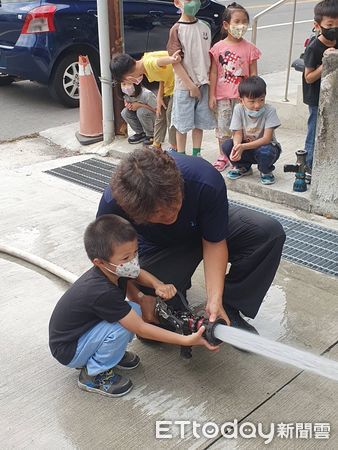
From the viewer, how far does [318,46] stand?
13.7 feet

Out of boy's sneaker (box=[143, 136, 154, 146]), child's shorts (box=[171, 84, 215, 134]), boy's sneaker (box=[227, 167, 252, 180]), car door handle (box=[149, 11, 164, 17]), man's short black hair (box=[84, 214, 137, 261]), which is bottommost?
boy's sneaker (box=[143, 136, 154, 146])

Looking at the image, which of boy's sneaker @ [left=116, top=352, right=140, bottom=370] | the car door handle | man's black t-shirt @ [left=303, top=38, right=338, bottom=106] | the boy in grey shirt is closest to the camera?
boy's sneaker @ [left=116, top=352, right=140, bottom=370]

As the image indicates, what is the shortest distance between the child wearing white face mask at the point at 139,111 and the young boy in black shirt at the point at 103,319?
310cm

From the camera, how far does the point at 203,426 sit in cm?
233

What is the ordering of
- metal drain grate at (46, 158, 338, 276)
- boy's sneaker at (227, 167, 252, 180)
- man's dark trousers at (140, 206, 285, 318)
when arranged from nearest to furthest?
1. man's dark trousers at (140, 206, 285, 318)
2. metal drain grate at (46, 158, 338, 276)
3. boy's sneaker at (227, 167, 252, 180)

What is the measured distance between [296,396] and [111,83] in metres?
3.92

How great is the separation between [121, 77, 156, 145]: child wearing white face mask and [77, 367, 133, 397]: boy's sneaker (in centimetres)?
326

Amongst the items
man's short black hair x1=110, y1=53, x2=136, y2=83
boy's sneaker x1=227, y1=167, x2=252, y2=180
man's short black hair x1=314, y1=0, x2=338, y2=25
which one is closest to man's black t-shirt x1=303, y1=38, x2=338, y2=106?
man's short black hair x1=314, y1=0, x2=338, y2=25

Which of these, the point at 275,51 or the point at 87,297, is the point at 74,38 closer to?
the point at 275,51

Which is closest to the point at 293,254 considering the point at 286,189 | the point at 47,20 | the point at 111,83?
the point at 286,189

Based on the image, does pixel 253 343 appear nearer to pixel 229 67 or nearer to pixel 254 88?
pixel 254 88

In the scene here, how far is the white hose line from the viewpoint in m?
3.37

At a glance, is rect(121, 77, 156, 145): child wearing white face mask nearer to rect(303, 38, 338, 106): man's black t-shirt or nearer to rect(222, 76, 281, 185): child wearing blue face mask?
rect(222, 76, 281, 185): child wearing blue face mask

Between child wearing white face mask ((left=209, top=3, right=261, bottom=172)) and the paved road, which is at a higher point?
child wearing white face mask ((left=209, top=3, right=261, bottom=172))
